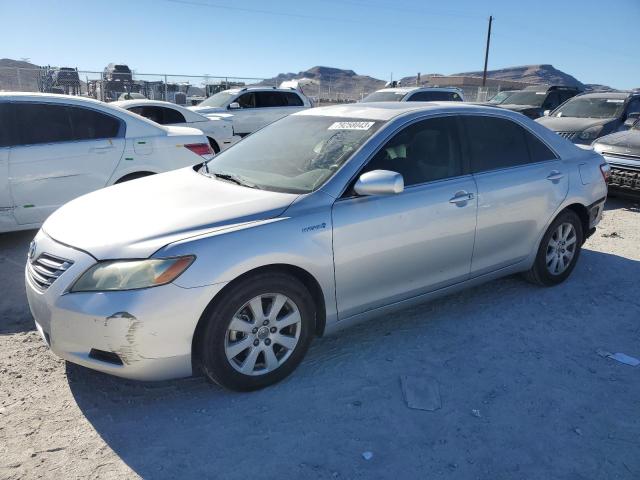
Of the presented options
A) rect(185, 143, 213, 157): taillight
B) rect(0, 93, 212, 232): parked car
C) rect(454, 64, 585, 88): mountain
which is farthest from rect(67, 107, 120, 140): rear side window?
rect(454, 64, 585, 88): mountain

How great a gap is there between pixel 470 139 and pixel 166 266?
99.8 inches

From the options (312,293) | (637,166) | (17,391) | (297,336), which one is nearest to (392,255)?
(312,293)

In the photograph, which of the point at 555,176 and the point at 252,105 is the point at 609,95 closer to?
the point at 252,105

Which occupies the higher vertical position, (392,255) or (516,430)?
(392,255)

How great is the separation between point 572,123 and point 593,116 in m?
0.99

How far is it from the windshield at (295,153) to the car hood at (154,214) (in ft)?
0.57

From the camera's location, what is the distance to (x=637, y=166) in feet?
25.6

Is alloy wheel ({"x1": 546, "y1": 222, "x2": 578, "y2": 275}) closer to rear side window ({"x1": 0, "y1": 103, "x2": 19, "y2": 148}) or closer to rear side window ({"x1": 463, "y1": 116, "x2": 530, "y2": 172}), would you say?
rear side window ({"x1": 463, "y1": 116, "x2": 530, "y2": 172})

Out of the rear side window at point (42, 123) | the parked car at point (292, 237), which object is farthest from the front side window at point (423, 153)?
the rear side window at point (42, 123)

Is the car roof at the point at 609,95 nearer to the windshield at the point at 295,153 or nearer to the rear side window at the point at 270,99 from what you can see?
the rear side window at the point at 270,99

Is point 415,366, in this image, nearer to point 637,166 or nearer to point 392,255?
point 392,255

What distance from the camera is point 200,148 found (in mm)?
6484

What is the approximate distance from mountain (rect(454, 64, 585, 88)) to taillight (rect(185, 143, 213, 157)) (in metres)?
129

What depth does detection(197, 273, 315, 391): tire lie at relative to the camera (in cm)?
284
